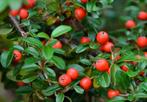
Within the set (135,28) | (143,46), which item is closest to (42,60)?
(143,46)

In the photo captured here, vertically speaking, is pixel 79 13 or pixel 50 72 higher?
pixel 79 13

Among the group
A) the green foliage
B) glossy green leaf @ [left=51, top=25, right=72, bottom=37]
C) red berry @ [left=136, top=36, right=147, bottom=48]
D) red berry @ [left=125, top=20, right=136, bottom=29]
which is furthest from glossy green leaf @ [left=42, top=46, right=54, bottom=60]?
red berry @ [left=125, top=20, right=136, bottom=29]

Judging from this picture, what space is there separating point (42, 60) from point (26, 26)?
264 mm

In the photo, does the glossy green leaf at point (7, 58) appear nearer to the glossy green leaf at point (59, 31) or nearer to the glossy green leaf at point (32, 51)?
the glossy green leaf at point (32, 51)

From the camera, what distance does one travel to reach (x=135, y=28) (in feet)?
8.26

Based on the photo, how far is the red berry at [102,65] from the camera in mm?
1866

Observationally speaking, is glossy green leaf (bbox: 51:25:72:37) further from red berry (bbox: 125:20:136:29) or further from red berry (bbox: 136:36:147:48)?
red berry (bbox: 125:20:136:29)

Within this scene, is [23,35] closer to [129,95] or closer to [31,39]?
[31,39]

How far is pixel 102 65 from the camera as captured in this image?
6.13 feet

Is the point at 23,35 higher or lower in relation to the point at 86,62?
higher

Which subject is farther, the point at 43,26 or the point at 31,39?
the point at 43,26

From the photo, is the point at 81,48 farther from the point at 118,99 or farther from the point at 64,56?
the point at 118,99

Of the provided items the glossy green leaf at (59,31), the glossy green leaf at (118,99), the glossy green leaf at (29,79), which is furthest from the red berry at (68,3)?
the glossy green leaf at (118,99)

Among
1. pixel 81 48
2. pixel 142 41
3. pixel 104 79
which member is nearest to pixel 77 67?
pixel 81 48
